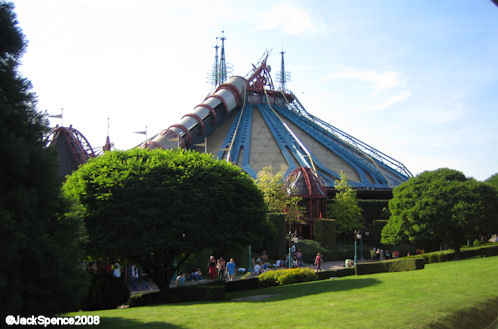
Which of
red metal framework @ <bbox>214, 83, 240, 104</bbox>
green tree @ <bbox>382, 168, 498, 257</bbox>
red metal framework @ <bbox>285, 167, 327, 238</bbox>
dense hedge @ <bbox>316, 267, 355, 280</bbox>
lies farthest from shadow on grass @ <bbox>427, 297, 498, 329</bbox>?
red metal framework @ <bbox>214, 83, 240, 104</bbox>

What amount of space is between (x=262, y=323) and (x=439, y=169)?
95.7ft

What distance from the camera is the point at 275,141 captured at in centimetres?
6850

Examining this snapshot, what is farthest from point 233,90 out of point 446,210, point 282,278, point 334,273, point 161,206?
point 161,206

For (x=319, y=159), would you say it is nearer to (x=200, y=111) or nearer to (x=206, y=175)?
(x=200, y=111)

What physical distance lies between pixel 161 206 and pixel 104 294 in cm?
424

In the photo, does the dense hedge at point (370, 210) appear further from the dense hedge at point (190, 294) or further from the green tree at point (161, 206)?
the dense hedge at point (190, 294)

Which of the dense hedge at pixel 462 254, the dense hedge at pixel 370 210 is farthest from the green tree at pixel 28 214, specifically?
the dense hedge at pixel 370 210

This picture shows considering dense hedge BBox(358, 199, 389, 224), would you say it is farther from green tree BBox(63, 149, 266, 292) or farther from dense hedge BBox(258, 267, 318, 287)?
green tree BBox(63, 149, 266, 292)

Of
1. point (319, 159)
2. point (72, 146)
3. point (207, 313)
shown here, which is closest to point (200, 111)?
point (319, 159)

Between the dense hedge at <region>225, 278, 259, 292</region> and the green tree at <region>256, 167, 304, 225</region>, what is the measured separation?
20895 millimetres

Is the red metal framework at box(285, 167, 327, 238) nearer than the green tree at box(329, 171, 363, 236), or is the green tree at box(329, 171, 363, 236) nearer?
the red metal framework at box(285, 167, 327, 238)

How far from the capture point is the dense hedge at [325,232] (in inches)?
1773

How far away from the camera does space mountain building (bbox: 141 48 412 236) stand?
59719 mm

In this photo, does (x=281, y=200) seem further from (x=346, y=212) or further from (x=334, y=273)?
(x=334, y=273)
